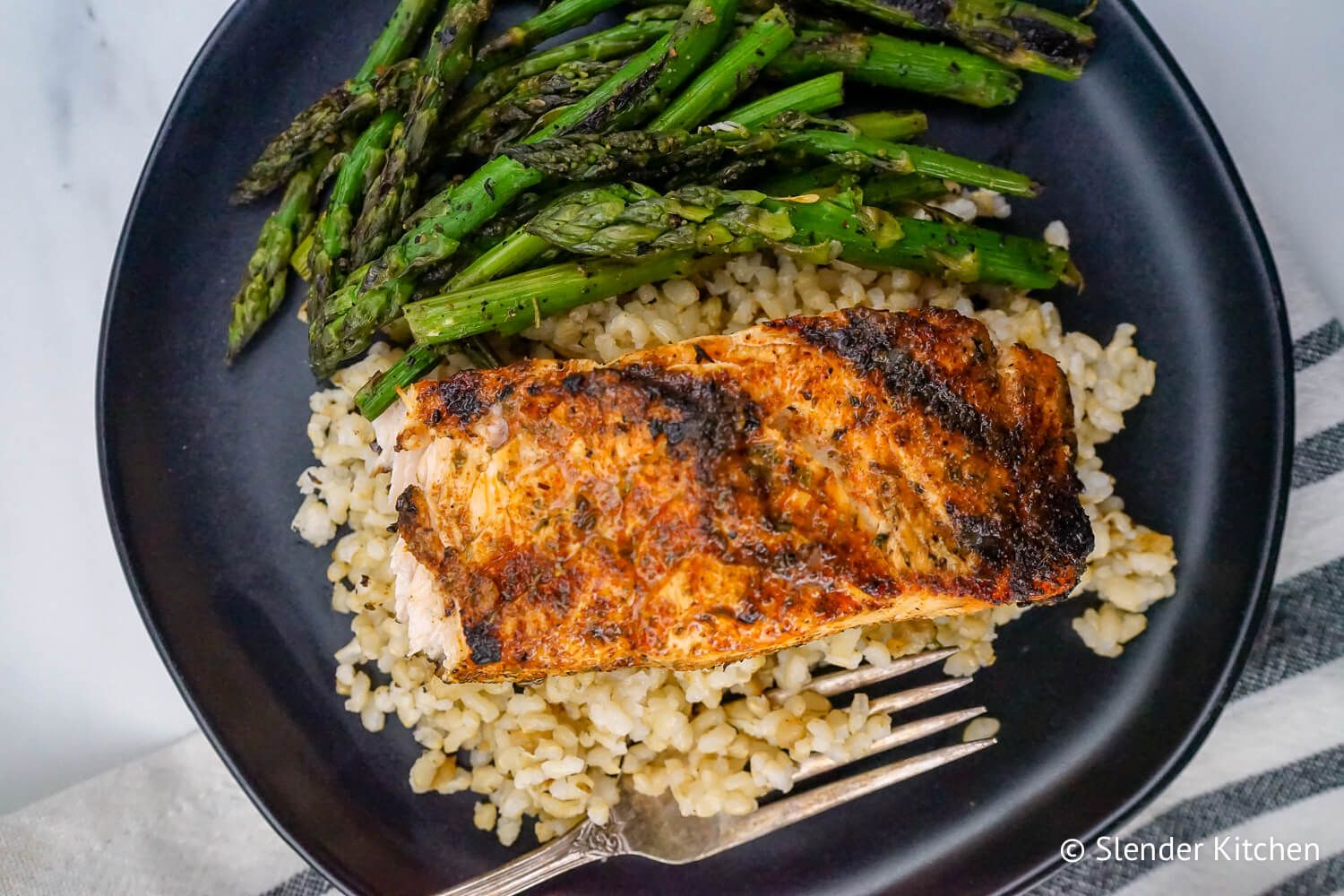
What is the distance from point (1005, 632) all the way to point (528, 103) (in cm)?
296

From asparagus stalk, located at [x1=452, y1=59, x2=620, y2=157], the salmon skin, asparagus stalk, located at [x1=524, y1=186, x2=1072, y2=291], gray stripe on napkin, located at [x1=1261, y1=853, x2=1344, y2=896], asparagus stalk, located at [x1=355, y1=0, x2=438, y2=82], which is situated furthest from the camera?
gray stripe on napkin, located at [x1=1261, y1=853, x2=1344, y2=896]

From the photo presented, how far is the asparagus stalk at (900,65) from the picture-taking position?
3.65m

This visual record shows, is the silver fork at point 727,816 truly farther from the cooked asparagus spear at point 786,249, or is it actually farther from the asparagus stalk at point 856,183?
the asparagus stalk at point 856,183

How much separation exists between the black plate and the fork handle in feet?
0.50

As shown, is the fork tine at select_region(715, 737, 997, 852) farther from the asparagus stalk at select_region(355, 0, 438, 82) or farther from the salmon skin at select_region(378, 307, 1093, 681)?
the asparagus stalk at select_region(355, 0, 438, 82)

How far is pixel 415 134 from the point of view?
3521 mm

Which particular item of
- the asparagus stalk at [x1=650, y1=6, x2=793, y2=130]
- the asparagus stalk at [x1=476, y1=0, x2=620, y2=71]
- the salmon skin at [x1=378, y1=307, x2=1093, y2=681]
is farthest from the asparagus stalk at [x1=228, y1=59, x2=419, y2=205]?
the salmon skin at [x1=378, y1=307, x2=1093, y2=681]

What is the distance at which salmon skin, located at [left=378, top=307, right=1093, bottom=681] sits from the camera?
9.57ft

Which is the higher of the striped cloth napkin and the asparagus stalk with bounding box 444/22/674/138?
the asparagus stalk with bounding box 444/22/674/138

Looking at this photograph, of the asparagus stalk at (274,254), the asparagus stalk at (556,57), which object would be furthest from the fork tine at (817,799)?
the asparagus stalk at (556,57)

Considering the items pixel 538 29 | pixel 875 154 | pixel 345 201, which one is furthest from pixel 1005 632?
pixel 345 201

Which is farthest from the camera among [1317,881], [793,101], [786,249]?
[1317,881]

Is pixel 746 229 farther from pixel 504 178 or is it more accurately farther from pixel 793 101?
pixel 504 178

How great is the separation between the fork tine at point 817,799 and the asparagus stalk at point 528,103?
285 centimetres
